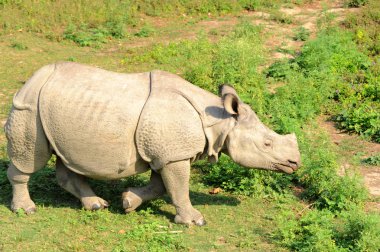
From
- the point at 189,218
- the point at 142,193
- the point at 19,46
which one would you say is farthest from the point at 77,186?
the point at 19,46

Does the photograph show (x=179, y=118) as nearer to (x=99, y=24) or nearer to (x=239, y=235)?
(x=239, y=235)

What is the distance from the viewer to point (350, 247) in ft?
23.0

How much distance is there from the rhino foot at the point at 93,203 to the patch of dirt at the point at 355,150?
10.1ft

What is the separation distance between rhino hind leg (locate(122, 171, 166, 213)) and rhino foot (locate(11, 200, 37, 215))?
104 centimetres

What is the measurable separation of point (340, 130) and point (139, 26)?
22.8 feet

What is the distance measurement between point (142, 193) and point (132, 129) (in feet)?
2.89

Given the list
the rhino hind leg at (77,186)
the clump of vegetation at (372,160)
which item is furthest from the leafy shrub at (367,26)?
the rhino hind leg at (77,186)

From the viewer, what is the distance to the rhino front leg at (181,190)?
7.36m

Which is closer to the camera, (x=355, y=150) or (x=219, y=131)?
(x=219, y=131)

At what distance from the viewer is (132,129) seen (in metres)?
7.23

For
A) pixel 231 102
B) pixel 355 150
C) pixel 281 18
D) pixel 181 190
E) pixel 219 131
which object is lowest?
pixel 355 150

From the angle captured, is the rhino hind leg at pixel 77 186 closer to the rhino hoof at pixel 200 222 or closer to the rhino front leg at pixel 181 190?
the rhino front leg at pixel 181 190

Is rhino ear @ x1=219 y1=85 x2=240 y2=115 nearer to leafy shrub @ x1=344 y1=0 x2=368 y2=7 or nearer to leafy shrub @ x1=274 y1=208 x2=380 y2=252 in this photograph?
leafy shrub @ x1=274 y1=208 x2=380 y2=252

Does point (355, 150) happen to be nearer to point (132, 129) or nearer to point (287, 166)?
point (287, 166)
